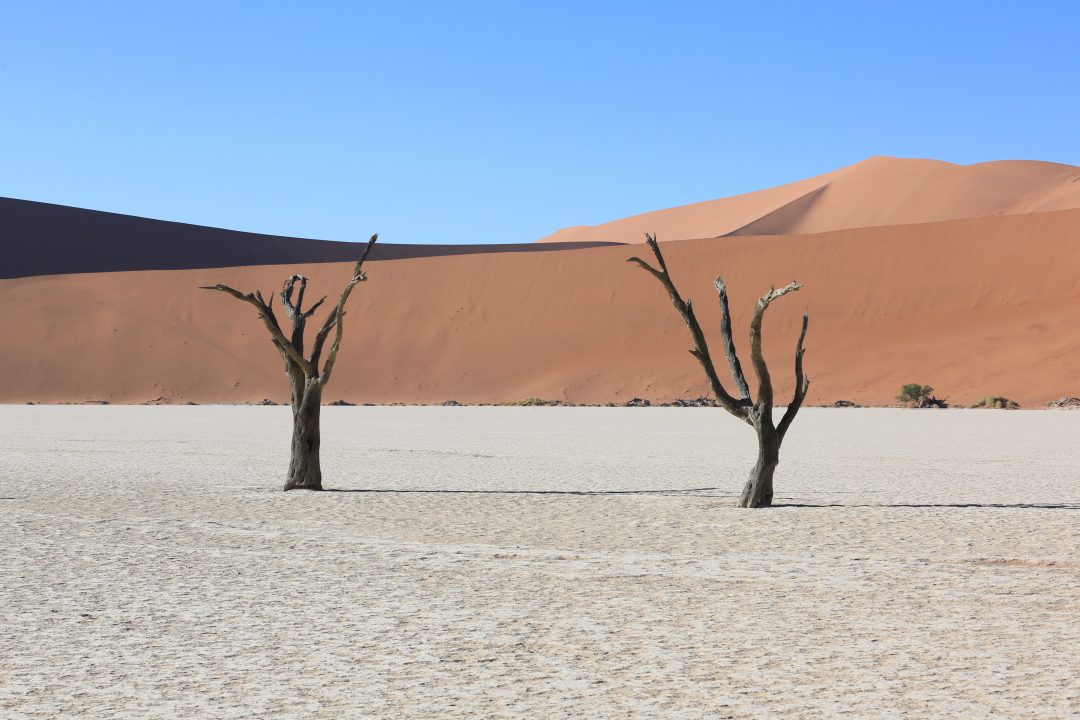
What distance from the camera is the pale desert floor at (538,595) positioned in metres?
5.10

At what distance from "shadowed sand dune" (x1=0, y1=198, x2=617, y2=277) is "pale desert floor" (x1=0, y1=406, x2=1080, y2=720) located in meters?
71.2

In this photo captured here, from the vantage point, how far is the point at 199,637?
20.3ft

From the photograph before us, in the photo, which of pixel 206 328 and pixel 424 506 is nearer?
pixel 424 506

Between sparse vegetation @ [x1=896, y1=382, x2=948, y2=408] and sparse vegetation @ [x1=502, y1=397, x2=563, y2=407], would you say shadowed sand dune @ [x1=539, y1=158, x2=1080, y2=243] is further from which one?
sparse vegetation @ [x1=896, y1=382, x2=948, y2=408]

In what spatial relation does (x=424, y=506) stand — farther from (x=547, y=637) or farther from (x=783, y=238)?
(x=783, y=238)

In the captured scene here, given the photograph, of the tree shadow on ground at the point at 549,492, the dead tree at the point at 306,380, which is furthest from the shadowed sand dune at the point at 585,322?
the dead tree at the point at 306,380

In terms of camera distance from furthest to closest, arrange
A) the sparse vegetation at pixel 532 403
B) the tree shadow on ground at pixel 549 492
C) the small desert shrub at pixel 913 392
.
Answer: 1. the sparse vegetation at pixel 532 403
2. the small desert shrub at pixel 913 392
3. the tree shadow on ground at pixel 549 492

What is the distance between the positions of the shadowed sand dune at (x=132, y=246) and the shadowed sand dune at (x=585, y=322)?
14.1 metres

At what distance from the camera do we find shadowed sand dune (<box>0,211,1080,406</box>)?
171ft

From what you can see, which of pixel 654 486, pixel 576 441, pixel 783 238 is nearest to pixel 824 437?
pixel 576 441

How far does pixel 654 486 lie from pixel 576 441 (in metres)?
9.78

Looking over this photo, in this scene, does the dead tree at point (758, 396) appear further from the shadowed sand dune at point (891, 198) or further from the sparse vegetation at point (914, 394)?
the shadowed sand dune at point (891, 198)

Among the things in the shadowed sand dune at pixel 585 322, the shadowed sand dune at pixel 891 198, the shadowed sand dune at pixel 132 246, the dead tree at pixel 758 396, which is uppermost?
the shadowed sand dune at pixel 891 198

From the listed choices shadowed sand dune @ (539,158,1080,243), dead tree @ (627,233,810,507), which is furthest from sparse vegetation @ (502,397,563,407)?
shadowed sand dune @ (539,158,1080,243)
